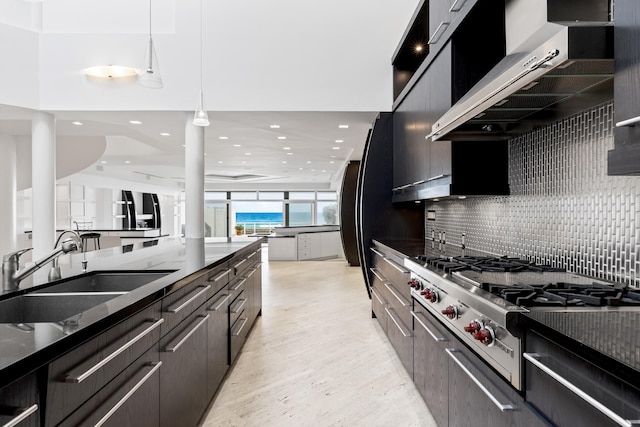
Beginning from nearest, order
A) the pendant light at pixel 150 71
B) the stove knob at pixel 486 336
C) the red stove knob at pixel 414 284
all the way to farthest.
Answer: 1. the stove knob at pixel 486 336
2. the red stove knob at pixel 414 284
3. the pendant light at pixel 150 71

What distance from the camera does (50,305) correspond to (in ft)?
5.81

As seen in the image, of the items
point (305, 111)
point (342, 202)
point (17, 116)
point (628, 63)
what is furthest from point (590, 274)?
point (342, 202)

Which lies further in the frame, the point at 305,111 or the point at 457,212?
the point at 305,111

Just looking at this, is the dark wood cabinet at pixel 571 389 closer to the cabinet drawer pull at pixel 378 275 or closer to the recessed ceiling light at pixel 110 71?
the cabinet drawer pull at pixel 378 275

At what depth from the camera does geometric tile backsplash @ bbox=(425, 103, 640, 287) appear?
5.81 ft

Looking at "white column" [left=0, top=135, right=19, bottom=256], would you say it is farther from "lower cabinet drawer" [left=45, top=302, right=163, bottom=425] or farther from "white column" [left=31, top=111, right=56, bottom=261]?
"lower cabinet drawer" [left=45, top=302, right=163, bottom=425]

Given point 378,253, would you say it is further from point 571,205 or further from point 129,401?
point 129,401

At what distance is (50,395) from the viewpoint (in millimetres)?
972

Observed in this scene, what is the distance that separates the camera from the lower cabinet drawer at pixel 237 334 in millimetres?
3056

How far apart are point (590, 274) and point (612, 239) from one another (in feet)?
0.78

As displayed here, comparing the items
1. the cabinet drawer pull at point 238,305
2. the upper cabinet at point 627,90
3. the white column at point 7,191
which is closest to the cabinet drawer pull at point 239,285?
the cabinet drawer pull at point 238,305

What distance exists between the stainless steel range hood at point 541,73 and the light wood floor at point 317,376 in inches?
66.2

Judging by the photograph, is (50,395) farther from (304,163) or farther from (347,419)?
(304,163)

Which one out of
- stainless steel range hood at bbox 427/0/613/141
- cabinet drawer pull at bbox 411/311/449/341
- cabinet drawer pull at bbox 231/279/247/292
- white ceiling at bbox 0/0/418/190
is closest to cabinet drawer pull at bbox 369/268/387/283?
cabinet drawer pull at bbox 411/311/449/341
